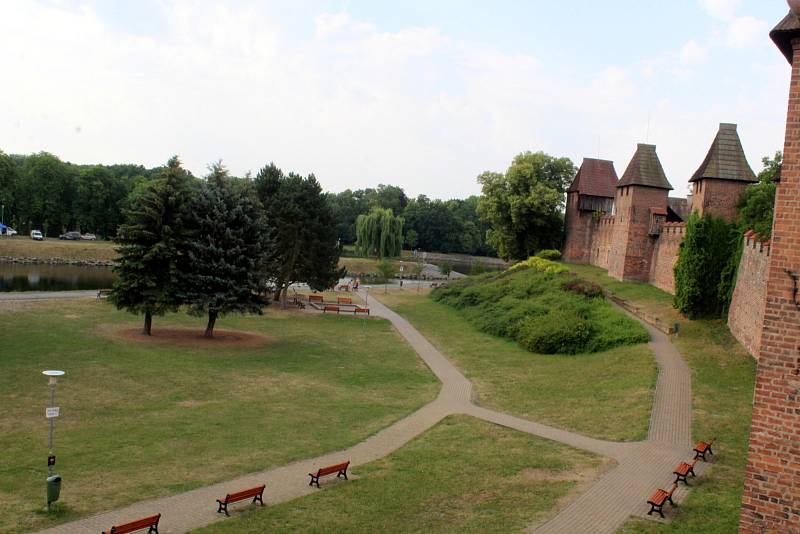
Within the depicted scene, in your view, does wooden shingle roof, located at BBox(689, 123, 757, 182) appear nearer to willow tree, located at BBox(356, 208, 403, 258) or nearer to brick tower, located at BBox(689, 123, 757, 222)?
brick tower, located at BBox(689, 123, 757, 222)

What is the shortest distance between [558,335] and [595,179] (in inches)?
1237

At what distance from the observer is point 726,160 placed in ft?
111

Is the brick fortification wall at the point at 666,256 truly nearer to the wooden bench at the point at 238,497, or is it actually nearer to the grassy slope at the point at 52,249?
the wooden bench at the point at 238,497

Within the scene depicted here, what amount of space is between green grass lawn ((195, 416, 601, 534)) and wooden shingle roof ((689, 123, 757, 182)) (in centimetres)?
2257

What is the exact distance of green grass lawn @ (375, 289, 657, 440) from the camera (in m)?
19.3

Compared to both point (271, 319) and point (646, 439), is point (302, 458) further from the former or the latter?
point (271, 319)

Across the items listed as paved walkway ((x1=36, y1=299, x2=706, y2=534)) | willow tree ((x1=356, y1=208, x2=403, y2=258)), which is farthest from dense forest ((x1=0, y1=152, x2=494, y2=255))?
paved walkway ((x1=36, y1=299, x2=706, y2=534))

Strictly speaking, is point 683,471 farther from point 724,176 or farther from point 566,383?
point 724,176

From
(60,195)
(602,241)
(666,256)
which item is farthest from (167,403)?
(60,195)

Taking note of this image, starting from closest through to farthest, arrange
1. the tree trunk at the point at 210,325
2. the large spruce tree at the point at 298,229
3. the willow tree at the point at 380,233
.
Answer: the tree trunk at the point at 210,325, the large spruce tree at the point at 298,229, the willow tree at the point at 380,233

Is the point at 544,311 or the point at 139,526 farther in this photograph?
the point at 544,311

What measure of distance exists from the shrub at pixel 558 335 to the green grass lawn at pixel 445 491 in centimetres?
1259

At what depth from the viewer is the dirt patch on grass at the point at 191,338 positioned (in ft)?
96.5

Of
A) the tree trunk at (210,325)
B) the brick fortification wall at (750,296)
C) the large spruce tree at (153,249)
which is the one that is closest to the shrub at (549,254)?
the brick fortification wall at (750,296)
